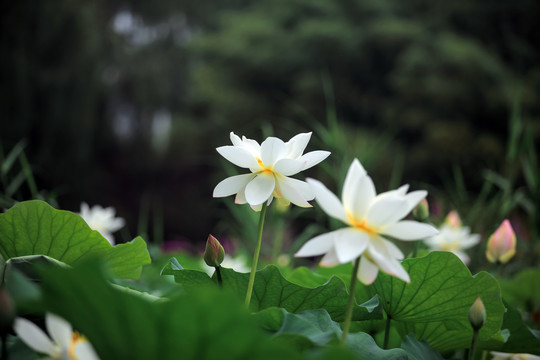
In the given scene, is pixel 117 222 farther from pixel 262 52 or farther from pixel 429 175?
pixel 262 52

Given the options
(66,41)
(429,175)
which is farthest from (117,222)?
(429,175)

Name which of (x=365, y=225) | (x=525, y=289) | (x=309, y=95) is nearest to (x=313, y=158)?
(x=365, y=225)

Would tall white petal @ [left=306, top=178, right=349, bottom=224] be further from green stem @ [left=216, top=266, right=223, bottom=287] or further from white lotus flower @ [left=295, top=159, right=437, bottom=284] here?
green stem @ [left=216, top=266, right=223, bottom=287]

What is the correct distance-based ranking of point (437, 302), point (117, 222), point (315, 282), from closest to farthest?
point (437, 302) → point (315, 282) → point (117, 222)

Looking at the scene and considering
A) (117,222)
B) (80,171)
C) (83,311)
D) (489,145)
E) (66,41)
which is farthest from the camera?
(489,145)

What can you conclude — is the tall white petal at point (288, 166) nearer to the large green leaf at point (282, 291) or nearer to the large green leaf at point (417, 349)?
the large green leaf at point (282, 291)

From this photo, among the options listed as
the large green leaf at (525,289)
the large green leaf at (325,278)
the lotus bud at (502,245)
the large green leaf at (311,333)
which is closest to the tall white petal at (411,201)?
the large green leaf at (311,333)
